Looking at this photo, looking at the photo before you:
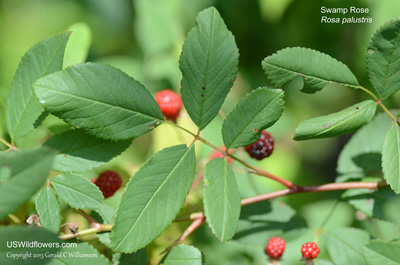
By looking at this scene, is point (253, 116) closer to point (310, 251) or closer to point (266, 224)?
point (310, 251)

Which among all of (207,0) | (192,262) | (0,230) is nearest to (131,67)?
(207,0)

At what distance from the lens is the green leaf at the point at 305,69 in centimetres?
121

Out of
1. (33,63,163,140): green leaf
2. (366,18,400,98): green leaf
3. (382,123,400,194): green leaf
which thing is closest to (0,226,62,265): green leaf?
(33,63,163,140): green leaf

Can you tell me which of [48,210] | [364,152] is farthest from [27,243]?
[364,152]

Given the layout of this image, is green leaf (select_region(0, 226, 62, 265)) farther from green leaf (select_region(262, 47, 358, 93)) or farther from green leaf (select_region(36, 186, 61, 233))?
green leaf (select_region(262, 47, 358, 93))

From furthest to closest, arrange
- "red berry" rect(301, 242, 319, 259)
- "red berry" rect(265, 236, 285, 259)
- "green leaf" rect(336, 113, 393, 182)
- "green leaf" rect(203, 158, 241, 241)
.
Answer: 1. "green leaf" rect(336, 113, 393, 182)
2. "red berry" rect(265, 236, 285, 259)
3. "red berry" rect(301, 242, 319, 259)
4. "green leaf" rect(203, 158, 241, 241)

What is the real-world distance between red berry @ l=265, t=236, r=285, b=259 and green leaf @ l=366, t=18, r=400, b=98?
584 mm

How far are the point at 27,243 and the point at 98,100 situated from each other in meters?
0.41

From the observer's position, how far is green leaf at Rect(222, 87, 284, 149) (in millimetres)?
1137

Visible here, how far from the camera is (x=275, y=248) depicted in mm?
1464

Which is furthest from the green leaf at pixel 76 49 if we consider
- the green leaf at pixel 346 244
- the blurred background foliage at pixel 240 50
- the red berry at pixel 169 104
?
the green leaf at pixel 346 244

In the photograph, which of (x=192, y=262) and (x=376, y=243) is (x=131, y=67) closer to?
(x=192, y=262)

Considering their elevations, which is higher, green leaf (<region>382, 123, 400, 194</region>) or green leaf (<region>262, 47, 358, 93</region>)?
green leaf (<region>262, 47, 358, 93</region>)

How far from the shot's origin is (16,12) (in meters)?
3.61
